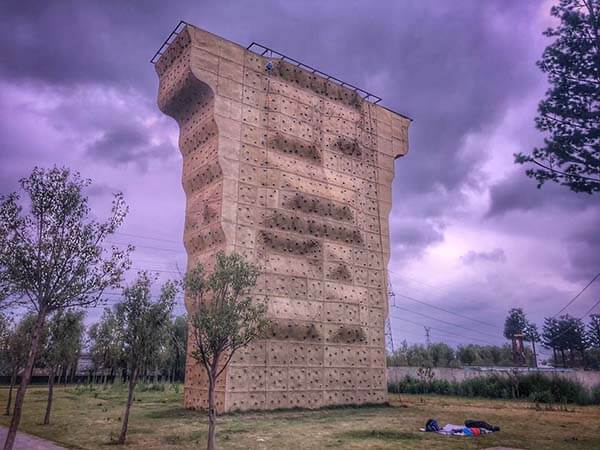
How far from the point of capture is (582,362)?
88812mm

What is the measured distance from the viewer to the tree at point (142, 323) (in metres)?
15.0

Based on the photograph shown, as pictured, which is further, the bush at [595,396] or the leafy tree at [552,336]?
the leafy tree at [552,336]

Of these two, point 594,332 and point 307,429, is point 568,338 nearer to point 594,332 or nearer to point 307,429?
point 594,332

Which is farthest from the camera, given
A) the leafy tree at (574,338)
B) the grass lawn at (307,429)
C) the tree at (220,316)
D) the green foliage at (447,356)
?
the leafy tree at (574,338)

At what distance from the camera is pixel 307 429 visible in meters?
18.1

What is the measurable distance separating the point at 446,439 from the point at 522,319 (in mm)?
107134

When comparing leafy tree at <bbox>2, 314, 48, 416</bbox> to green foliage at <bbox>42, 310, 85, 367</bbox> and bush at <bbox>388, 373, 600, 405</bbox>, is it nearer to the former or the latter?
green foliage at <bbox>42, 310, 85, 367</bbox>

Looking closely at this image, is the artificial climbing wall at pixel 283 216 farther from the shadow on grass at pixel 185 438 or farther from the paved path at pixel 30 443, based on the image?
the paved path at pixel 30 443

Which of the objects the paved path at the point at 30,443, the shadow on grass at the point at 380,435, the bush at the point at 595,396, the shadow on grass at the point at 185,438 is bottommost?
the shadow on grass at the point at 185,438

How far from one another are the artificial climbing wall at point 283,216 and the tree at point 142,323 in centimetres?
785

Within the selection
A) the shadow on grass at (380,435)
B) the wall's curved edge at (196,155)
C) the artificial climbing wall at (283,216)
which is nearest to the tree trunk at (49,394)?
the artificial climbing wall at (283,216)

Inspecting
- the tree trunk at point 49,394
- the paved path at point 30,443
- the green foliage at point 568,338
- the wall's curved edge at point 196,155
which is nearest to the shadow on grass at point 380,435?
the wall's curved edge at point 196,155

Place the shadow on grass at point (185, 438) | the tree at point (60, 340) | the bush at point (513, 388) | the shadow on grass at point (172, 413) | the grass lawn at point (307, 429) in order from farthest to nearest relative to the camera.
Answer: the bush at point (513, 388) < the shadow on grass at point (172, 413) < the tree at point (60, 340) < the shadow on grass at point (185, 438) < the grass lawn at point (307, 429)

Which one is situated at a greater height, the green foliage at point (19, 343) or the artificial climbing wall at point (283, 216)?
the artificial climbing wall at point (283, 216)
